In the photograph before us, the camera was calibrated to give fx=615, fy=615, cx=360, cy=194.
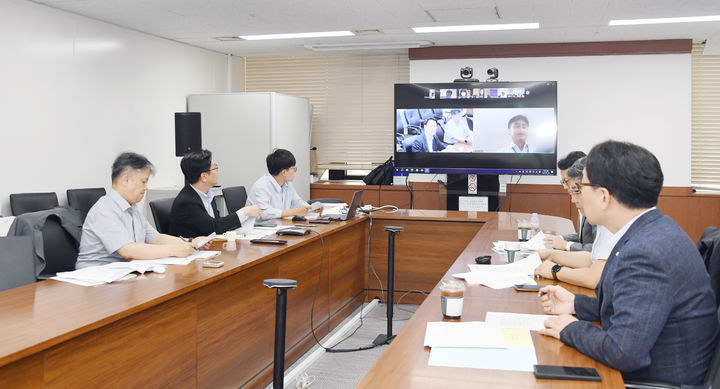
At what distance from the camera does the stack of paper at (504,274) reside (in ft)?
8.66

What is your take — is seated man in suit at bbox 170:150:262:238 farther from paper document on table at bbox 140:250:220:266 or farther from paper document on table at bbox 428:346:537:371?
paper document on table at bbox 428:346:537:371

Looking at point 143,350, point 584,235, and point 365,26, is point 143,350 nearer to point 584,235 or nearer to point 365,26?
point 584,235

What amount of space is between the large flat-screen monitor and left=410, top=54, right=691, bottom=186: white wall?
735 millimetres

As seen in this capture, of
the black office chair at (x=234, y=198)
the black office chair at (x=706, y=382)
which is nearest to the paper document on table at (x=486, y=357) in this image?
the black office chair at (x=706, y=382)

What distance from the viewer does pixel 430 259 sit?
5246mm

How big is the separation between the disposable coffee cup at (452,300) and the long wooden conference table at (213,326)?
0.05 m

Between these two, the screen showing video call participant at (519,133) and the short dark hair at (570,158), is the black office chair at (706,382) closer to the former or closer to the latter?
the short dark hair at (570,158)

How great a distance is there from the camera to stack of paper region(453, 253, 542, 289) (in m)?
2.64

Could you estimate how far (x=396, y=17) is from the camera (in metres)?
6.00

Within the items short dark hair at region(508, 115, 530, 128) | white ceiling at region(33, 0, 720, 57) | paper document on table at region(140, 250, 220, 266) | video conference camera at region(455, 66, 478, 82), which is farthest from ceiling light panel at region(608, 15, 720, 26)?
paper document on table at region(140, 250, 220, 266)

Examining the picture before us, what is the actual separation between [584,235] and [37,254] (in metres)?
2.93

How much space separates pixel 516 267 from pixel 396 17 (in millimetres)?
3722

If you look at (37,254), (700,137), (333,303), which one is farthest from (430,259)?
(700,137)

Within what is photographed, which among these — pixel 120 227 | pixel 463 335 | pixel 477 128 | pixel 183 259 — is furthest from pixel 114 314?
pixel 477 128
